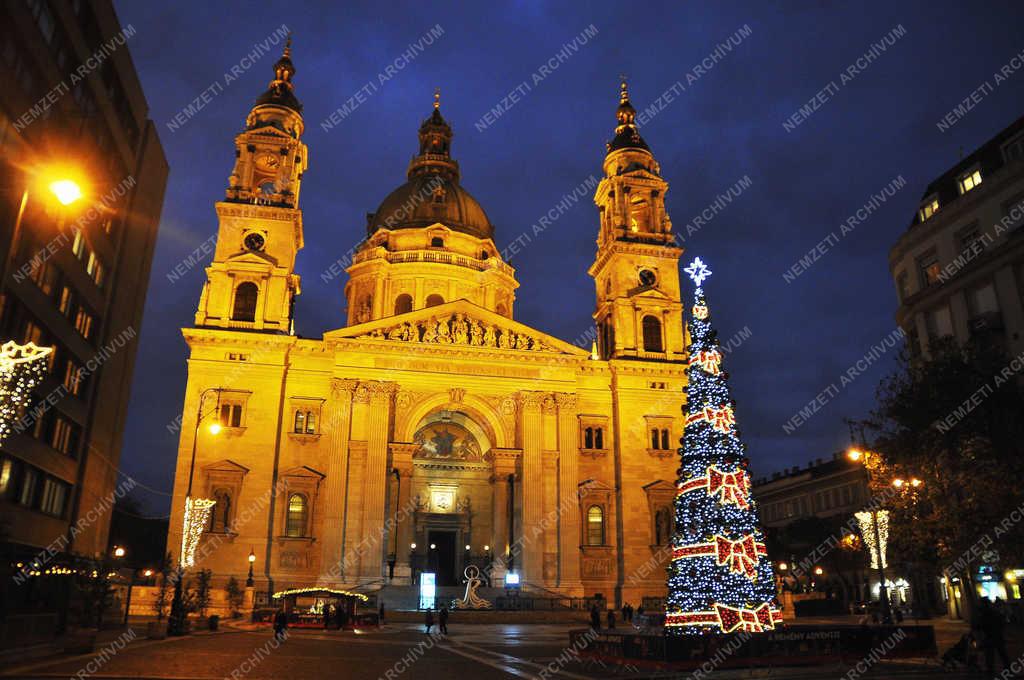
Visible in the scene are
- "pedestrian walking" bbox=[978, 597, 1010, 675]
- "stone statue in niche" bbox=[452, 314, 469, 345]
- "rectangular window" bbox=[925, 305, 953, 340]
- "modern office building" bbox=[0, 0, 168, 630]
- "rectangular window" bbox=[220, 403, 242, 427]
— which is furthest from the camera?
"stone statue in niche" bbox=[452, 314, 469, 345]

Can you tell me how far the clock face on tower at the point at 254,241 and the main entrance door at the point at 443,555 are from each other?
67.9 ft

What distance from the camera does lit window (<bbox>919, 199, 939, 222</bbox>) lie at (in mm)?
34906

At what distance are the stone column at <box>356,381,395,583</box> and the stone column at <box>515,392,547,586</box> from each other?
777 centimetres

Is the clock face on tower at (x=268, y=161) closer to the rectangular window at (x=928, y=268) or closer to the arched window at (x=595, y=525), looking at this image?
the arched window at (x=595, y=525)

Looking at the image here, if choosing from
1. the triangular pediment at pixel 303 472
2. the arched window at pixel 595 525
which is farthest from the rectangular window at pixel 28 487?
the arched window at pixel 595 525

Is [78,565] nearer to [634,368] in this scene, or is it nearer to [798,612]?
[634,368]

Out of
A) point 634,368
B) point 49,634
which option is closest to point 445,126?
point 634,368

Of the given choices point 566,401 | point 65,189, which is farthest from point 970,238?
point 65,189

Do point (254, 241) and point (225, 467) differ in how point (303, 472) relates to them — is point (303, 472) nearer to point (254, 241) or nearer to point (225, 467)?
point (225, 467)

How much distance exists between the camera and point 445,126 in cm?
7419

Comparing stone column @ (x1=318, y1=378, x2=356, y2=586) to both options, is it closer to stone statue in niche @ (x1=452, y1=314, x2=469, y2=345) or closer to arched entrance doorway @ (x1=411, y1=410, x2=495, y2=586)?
arched entrance doorway @ (x1=411, y1=410, x2=495, y2=586)

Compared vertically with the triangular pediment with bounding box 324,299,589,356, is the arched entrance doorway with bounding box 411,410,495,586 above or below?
below

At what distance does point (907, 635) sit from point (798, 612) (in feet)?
120

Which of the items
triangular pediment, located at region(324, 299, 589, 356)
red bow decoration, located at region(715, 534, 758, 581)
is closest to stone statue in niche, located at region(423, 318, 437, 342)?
triangular pediment, located at region(324, 299, 589, 356)
